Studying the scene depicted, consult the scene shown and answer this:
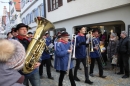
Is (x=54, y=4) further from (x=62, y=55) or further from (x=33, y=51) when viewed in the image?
(x=33, y=51)

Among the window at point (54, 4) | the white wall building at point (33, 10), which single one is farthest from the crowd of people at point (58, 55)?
the white wall building at point (33, 10)

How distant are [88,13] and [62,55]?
19.4 ft

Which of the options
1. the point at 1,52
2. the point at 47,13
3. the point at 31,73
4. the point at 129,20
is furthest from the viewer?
the point at 47,13

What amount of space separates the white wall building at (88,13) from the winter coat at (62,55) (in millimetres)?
3883

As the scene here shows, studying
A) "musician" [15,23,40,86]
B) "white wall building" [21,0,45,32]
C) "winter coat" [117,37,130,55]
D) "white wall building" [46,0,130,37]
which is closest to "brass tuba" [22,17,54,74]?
"musician" [15,23,40,86]

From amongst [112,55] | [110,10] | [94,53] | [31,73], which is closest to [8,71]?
[31,73]

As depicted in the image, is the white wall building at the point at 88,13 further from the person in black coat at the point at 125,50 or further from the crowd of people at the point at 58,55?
the crowd of people at the point at 58,55

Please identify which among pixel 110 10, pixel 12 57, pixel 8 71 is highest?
pixel 110 10

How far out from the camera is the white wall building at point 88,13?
25.7ft

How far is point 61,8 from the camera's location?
1345 centimetres

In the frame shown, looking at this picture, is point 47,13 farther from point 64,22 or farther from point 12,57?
point 12,57

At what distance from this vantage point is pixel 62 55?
4.66 m

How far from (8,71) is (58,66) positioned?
3.30m

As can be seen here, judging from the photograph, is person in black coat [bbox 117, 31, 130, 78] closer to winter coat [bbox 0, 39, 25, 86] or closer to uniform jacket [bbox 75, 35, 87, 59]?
uniform jacket [bbox 75, 35, 87, 59]
